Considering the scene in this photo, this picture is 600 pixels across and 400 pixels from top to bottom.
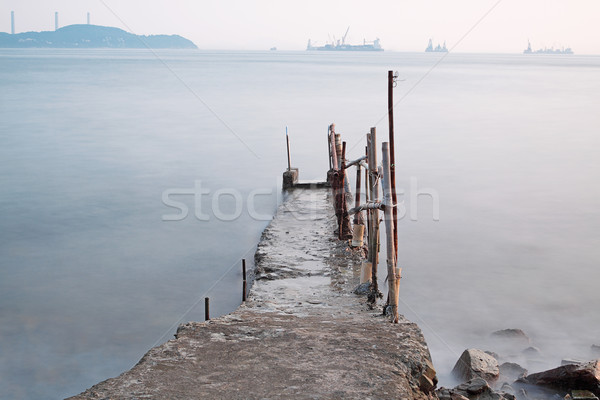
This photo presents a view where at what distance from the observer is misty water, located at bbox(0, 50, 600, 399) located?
9570 millimetres

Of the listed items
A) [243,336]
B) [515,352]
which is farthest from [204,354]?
[515,352]

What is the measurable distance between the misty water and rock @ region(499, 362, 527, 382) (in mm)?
653

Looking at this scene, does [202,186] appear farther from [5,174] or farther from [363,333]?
[363,333]

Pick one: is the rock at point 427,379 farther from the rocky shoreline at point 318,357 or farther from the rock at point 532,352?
the rock at point 532,352

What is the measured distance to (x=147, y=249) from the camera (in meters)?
13.3

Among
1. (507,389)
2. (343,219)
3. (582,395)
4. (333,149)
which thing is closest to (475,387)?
(507,389)

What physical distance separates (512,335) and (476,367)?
1.88 metres

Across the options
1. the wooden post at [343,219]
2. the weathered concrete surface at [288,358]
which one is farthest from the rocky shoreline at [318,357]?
the wooden post at [343,219]

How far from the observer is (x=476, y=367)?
307 inches

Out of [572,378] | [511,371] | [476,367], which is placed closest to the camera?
[572,378]

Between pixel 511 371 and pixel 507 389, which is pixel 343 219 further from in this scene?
pixel 507 389

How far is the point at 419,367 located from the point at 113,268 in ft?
27.5

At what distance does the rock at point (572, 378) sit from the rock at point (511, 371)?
344mm

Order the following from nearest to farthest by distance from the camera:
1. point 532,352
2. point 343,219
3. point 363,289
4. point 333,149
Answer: point 363,289
point 532,352
point 343,219
point 333,149
